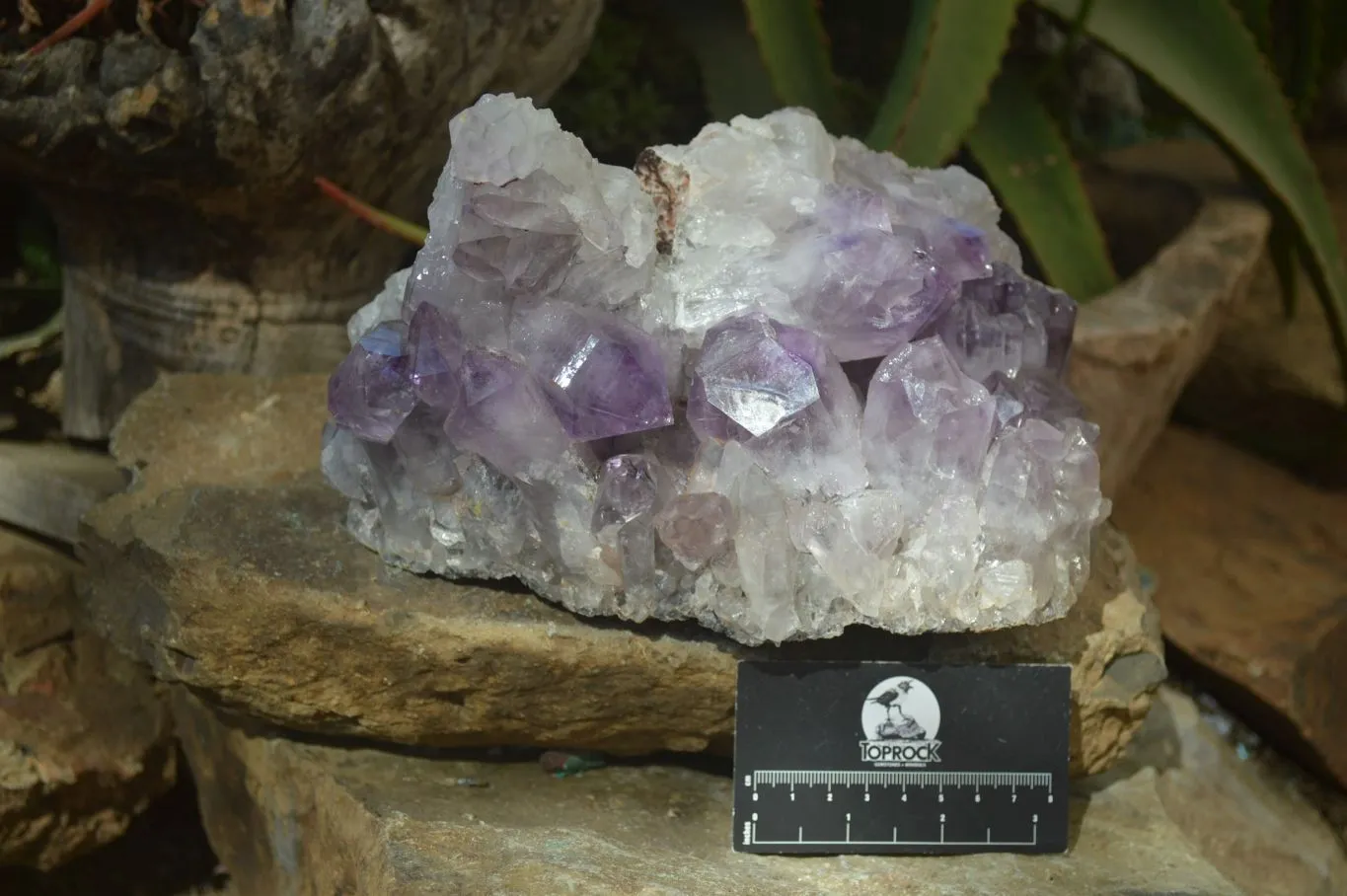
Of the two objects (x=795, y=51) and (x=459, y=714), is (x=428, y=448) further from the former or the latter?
(x=795, y=51)

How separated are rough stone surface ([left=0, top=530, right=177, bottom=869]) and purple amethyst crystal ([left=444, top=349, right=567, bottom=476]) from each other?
1.77 feet

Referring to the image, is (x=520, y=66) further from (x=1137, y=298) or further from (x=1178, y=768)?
(x=1178, y=768)

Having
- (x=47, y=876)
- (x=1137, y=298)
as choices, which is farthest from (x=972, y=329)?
(x=47, y=876)

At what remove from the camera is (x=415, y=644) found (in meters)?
1.05

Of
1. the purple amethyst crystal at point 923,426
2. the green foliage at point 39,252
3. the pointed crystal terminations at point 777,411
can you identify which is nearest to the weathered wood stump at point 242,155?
the green foliage at point 39,252

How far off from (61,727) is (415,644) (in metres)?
0.43

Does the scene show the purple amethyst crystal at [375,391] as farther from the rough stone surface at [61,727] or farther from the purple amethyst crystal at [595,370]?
the rough stone surface at [61,727]

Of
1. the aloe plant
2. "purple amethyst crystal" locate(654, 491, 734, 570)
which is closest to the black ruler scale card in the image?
"purple amethyst crystal" locate(654, 491, 734, 570)

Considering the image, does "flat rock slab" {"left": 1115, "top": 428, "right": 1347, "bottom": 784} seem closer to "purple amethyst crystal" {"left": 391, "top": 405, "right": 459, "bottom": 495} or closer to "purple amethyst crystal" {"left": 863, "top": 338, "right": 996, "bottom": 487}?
"purple amethyst crystal" {"left": 863, "top": 338, "right": 996, "bottom": 487}

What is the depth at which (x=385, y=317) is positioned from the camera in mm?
1177

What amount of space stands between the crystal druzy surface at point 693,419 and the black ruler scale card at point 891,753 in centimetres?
7

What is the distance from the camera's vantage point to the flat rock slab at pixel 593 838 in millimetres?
1019

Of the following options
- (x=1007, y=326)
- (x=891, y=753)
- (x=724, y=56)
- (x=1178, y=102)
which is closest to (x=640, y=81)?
(x=724, y=56)

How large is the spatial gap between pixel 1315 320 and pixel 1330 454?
0.67ft
